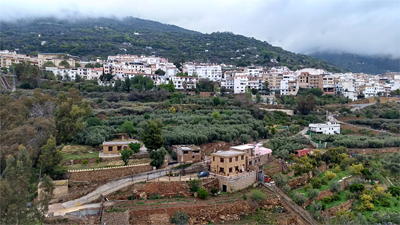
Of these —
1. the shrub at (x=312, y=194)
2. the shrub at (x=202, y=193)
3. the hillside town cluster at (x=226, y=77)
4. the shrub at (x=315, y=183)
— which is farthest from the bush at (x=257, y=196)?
the hillside town cluster at (x=226, y=77)

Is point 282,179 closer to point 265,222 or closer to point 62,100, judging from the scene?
point 265,222

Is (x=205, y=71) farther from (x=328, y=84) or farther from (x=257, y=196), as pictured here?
(x=257, y=196)

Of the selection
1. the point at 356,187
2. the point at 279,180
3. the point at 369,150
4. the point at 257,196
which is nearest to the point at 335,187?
the point at 356,187

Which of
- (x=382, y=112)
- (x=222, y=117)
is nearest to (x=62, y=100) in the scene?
(x=222, y=117)

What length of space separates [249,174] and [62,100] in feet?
53.0

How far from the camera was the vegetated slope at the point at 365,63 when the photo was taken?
11777 centimetres

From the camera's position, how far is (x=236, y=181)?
2000 centimetres

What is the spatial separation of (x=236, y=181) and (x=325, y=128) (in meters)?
20.5

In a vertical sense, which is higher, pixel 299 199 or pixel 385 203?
pixel 299 199

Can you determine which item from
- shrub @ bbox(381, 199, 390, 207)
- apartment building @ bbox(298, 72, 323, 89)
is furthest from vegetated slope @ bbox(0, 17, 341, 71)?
shrub @ bbox(381, 199, 390, 207)

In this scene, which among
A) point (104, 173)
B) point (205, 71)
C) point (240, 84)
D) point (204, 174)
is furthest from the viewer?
point (205, 71)

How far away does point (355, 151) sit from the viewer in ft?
104

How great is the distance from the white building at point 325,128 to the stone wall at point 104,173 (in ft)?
75.6

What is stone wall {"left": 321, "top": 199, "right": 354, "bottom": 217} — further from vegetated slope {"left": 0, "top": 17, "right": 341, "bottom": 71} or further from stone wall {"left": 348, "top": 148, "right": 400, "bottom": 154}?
vegetated slope {"left": 0, "top": 17, "right": 341, "bottom": 71}
